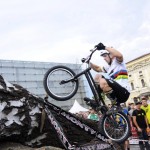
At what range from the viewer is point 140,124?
1170 centimetres

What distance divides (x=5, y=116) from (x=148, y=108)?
7.83 metres

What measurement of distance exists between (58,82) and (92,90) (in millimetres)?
737

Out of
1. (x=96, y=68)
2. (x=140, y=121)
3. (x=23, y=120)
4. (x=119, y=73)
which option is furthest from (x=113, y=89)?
(x=140, y=121)

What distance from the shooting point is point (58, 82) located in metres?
6.45

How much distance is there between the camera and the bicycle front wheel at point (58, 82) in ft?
20.8

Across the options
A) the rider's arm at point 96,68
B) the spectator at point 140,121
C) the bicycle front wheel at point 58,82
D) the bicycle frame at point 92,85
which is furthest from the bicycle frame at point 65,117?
the spectator at point 140,121

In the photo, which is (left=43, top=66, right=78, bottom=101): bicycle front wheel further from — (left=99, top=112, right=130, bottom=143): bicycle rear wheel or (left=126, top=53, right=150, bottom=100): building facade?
Result: (left=126, top=53, right=150, bottom=100): building facade

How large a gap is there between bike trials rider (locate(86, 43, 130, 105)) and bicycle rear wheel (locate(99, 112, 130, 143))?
35 centimetres

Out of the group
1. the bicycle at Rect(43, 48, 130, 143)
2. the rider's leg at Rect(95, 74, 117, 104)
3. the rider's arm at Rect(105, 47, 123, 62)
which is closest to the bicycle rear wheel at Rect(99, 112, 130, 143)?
the bicycle at Rect(43, 48, 130, 143)

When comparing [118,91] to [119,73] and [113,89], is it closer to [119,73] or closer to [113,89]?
[113,89]

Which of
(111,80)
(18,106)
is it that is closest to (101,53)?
(111,80)

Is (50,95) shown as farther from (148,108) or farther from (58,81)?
(148,108)

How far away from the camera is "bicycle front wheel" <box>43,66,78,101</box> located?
634 cm

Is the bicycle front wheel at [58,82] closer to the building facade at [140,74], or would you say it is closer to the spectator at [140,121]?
the spectator at [140,121]
